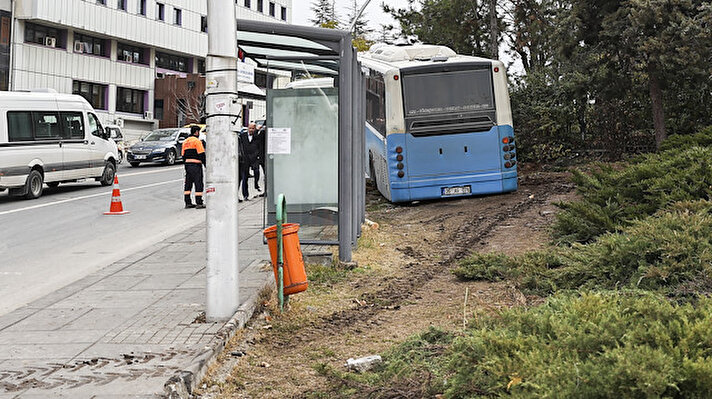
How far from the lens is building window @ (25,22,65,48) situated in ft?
141

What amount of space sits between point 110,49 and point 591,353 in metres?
49.5

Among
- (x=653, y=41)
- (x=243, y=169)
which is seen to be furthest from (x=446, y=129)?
(x=653, y=41)

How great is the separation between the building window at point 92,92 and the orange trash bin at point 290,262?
4320cm

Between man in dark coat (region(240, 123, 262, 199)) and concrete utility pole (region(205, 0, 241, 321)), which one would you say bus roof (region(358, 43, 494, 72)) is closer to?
man in dark coat (region(240, 123, 262, 199))

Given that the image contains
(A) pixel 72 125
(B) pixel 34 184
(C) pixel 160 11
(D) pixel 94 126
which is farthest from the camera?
(C) pixel 160 11

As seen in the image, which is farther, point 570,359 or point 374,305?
point 374,305

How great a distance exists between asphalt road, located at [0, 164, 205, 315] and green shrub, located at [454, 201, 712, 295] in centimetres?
520

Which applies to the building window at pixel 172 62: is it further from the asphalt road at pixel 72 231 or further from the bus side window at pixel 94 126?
the bus side window at pixel 94 126

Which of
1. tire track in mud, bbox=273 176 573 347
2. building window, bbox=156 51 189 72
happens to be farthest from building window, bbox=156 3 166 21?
tire track in mud, bbox=273 176 573 347

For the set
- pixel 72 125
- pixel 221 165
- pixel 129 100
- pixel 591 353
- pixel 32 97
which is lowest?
pixel 591 353

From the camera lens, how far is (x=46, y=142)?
65.2 feet

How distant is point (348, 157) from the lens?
9.39 metres

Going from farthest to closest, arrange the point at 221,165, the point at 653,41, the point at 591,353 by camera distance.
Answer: the point at 653,41, the point at 221,165, the point at 591,353

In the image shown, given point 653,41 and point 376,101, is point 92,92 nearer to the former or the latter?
point 376,101
